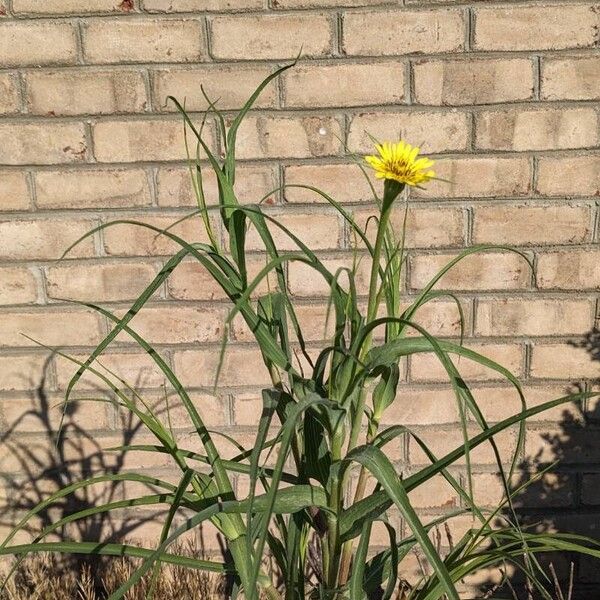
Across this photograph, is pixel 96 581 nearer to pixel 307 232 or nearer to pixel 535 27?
pixel 307 232

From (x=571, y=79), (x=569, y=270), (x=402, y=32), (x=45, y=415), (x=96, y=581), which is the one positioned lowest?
A: (x=96, y=581)

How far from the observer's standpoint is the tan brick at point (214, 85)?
1.57 m


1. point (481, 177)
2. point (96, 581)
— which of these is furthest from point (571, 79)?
point (96, 581)

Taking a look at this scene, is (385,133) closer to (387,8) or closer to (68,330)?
(387,8)

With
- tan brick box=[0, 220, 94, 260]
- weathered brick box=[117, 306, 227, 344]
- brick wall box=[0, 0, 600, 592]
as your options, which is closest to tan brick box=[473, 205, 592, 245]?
brick wall box=[0, 0, 600, 592]

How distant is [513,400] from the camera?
1717mm

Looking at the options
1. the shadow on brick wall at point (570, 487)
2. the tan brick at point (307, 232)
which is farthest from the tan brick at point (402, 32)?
the shadow on brick wall at point (570, 487)

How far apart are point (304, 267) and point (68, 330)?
513 millimetres

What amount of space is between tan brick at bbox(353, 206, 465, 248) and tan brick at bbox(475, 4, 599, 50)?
1.07ft

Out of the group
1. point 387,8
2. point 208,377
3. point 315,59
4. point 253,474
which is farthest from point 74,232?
point 253,474

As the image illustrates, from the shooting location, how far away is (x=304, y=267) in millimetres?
1646

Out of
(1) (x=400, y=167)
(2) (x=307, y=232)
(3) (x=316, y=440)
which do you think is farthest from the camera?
(2) (x=307, y=232)

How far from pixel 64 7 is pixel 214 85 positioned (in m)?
0.32

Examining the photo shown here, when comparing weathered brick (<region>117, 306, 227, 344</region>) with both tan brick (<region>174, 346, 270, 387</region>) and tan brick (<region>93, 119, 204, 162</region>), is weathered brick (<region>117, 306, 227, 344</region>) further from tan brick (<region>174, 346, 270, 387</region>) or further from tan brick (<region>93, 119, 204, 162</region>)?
tan brick (<region>93, 119, 204, 162</region>)
